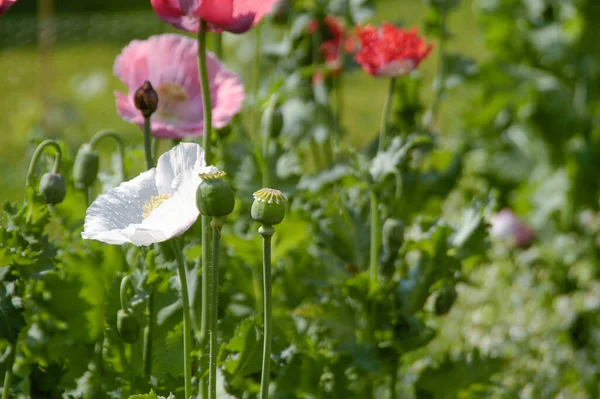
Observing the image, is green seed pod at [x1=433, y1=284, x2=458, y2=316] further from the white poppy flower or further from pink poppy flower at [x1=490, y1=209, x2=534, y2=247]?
pink poppy flower at [x1=490, y1=209, x2=534, y2=247]

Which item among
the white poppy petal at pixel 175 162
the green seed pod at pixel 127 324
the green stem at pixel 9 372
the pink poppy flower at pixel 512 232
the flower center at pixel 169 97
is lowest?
the green stem at pixel 9 372

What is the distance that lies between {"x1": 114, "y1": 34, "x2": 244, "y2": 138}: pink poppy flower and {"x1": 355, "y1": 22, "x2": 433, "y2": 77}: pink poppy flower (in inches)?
12.5

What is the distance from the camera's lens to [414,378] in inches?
62.2

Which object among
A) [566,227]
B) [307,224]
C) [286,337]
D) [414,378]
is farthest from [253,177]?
[566,227]

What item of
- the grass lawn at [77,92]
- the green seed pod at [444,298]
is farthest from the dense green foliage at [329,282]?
the grass lawn at [77,92]

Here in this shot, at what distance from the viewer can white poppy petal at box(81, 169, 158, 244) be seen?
0.91 m

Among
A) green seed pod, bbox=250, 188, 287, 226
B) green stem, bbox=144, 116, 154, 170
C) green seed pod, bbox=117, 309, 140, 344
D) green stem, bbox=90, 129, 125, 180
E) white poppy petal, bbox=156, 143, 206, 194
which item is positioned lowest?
green seed pod, bbox=117, 309, 140, 344

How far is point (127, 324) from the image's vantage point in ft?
3.30

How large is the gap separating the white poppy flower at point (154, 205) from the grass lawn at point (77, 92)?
2.10 metres

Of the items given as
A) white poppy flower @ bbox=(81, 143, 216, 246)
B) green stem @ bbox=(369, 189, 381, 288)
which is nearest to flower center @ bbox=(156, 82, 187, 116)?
white poppy flower @ bbox=(81, 143, 216, 246)

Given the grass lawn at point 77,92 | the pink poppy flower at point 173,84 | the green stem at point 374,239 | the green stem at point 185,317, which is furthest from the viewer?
the grass lawn at point 77,92

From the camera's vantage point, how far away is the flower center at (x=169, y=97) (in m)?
1.20

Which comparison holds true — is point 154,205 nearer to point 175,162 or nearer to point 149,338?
point 175,162

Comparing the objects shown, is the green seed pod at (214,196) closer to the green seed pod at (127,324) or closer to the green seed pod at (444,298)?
the green seed pod at (127,324)
